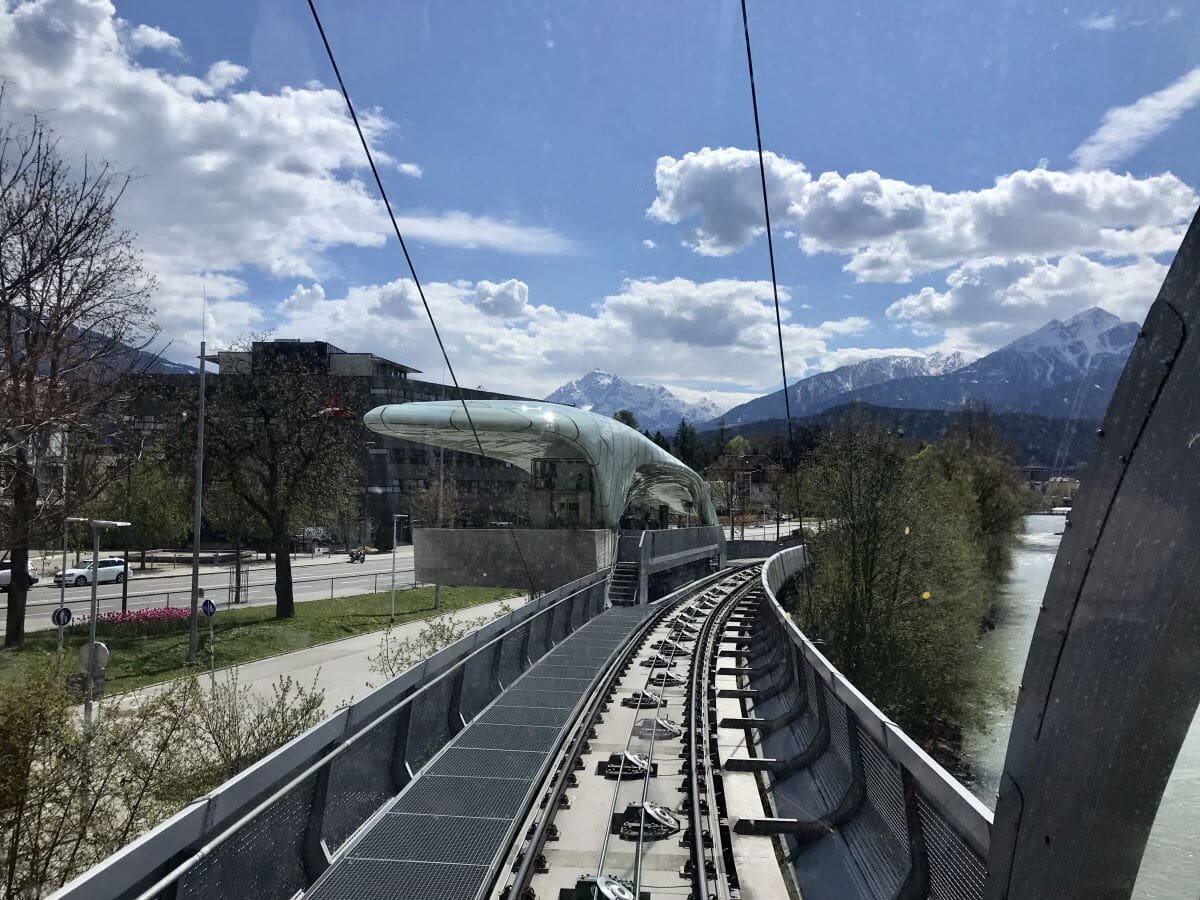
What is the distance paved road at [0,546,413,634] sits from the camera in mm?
31773

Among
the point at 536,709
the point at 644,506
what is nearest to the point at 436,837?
the point at 536,709

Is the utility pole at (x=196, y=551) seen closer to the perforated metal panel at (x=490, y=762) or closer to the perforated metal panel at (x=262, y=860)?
the perforated metal panel at (x=490, y=762)

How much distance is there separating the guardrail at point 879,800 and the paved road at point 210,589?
2478cm

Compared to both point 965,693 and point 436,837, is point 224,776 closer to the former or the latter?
point 436,837

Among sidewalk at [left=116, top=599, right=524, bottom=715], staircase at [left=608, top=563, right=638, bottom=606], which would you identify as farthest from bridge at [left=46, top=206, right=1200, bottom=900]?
staircase at [left=608, top=563, right=638, bottom=606]

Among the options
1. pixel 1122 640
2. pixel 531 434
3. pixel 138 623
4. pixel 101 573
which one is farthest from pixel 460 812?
pixel 101 573

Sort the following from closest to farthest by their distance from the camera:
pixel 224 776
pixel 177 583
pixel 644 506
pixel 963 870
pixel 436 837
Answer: pixel 963 870 < pixel 436 837 < pixel 224 776 < pixel 177 583 < pixel 644 506

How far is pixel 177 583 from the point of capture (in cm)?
4278

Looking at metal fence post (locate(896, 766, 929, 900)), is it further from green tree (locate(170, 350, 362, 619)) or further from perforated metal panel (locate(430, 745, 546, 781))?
green tree (locate(170, 350, 362, 619))

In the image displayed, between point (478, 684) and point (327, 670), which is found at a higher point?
point (478, 684)

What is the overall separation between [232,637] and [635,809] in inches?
711

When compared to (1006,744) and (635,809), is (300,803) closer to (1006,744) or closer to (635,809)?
(635,809)

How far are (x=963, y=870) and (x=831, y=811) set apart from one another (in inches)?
111

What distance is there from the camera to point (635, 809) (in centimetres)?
807
